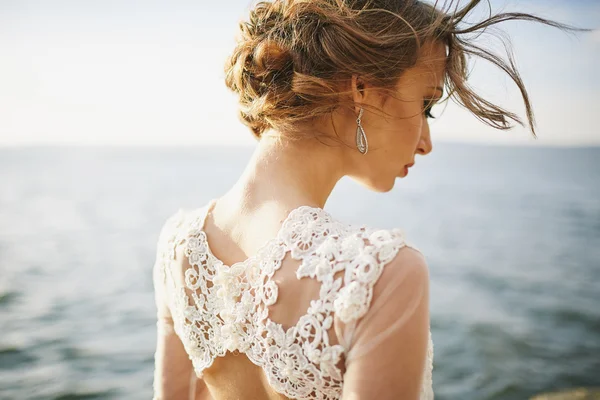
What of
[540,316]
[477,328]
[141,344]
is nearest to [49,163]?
[141,344]

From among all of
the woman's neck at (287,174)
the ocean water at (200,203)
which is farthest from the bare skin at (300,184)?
the ocean water at (200,203)

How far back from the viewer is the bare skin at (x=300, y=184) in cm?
107

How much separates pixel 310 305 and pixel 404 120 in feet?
2.10

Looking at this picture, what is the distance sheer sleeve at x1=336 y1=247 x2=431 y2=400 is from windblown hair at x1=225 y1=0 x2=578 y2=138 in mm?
501

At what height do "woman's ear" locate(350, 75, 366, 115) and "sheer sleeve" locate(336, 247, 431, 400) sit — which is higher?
"woman's ear" locate(350, 75, 366, 115)

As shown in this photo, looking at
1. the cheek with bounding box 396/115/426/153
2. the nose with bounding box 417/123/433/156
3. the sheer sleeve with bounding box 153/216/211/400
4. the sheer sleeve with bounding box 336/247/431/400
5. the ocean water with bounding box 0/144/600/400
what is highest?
the cheek with bounding box 396/115/426/153

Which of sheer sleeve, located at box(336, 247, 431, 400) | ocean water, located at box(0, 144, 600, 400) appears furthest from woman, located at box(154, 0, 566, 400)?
ocean water, located at box(0, 144, 600, 400)

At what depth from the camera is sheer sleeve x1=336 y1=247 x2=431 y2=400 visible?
3.06ft

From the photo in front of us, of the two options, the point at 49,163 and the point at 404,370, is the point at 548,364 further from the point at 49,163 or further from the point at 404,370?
the point at 49,163

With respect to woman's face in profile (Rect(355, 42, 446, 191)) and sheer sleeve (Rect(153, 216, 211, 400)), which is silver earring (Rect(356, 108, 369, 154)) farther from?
sheer sleeve (Rect(153, 216, 211, 400))

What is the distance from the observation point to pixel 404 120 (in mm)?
1417

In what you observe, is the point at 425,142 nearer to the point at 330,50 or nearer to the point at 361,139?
the point at 361,139

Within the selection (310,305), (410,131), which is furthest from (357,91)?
(310,305)

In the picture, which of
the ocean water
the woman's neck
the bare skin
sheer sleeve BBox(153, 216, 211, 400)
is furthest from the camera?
the ocean water
